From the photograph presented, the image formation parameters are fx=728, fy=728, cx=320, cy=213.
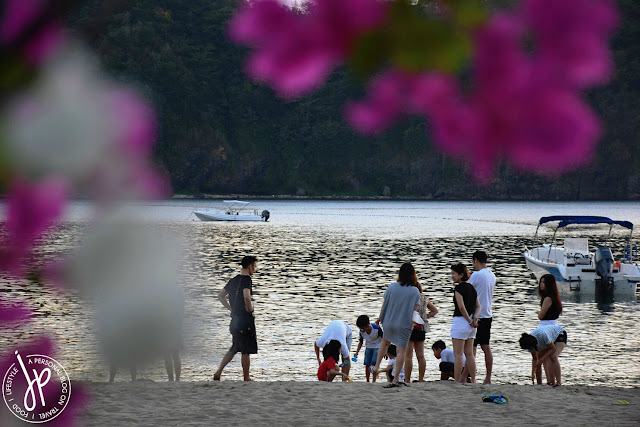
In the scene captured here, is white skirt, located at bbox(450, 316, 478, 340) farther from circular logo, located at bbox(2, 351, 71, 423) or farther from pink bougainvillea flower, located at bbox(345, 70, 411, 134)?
pink bougainvillea flower, located at bbox(345, 70, 411, 134)

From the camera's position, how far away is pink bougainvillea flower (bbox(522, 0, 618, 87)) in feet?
1.65

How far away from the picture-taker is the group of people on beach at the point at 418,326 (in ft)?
38.4

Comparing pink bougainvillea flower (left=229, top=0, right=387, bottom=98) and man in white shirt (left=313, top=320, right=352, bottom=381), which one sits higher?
pink bougainvillea flower (left=229, top=0, right=387, bottom=98)

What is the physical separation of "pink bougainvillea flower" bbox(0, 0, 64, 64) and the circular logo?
0.46 metres

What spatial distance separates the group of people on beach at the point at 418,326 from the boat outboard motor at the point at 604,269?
2602 centimetres

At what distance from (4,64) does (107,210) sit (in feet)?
0.48

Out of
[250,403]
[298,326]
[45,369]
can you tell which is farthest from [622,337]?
[45,369]

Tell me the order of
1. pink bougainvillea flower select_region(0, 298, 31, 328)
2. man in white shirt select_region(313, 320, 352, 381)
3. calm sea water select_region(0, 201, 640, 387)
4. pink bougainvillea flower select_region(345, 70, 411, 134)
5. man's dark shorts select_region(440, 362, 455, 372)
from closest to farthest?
1. pink bougainvillea flower select_region(345, 70, 411, 134)
2. pink bougainvillea flower select_region(0, 298, 31, 328)
3. calm sea water select_region(0, 201, 640, 387)
4. man in white shirt select_region(313, 320, 352, 381)
5. man's dark shorts select_region(440, 362, 455, 372)

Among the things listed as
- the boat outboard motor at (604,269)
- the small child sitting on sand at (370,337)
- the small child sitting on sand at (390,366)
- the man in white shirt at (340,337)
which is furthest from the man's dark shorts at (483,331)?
the boat outboard motor at (604,269)

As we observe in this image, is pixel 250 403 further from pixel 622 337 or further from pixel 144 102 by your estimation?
pixel 622 337

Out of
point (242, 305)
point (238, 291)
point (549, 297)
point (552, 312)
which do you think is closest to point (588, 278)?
point (552, 312)

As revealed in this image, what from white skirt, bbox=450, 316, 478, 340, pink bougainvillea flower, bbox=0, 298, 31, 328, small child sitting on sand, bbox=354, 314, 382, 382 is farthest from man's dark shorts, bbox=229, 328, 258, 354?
pink bougainvillea flower, bbox=0, 298, 31, 328

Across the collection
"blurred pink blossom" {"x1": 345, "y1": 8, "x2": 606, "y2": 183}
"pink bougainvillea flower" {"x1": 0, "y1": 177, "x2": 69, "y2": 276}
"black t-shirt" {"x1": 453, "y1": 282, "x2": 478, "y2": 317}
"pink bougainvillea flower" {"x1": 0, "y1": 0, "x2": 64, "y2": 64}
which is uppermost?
"pink bougainvillea flower" {"x1": 0, "y1": 0, "x2": 64, "y2": 64}

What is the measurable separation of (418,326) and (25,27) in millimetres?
12269
